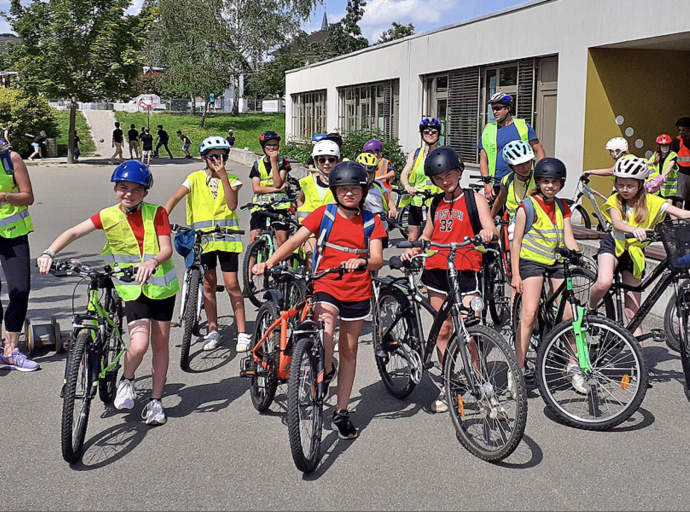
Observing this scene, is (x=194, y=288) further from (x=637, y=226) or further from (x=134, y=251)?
(x=637, y=226)

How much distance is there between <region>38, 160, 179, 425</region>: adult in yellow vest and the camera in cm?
512

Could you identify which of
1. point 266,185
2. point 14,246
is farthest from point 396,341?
point 266,185

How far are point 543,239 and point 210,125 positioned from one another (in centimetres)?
5319

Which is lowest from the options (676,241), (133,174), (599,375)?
(599,375)

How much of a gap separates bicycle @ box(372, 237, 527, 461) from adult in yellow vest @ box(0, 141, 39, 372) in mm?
3008

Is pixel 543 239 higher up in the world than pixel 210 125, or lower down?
lower down

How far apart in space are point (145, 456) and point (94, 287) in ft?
3.67

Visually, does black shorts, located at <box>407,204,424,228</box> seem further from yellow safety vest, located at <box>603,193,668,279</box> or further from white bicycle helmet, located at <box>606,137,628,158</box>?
yellow safety vest, located at <box>603,193,668,279</box>

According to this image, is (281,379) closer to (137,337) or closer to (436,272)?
(137,337)

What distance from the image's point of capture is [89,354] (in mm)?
4855

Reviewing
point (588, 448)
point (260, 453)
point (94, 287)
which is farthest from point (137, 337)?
point (588, 448)

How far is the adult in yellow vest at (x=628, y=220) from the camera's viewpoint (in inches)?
232

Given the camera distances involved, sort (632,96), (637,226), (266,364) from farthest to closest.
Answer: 1. (632,96)
2. (637,226)
3. (266,364)

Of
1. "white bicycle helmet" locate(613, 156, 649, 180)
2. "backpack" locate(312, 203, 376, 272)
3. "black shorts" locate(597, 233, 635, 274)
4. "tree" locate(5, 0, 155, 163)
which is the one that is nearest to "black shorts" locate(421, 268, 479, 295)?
"backpack" locate(312, 203, 376, 272)
